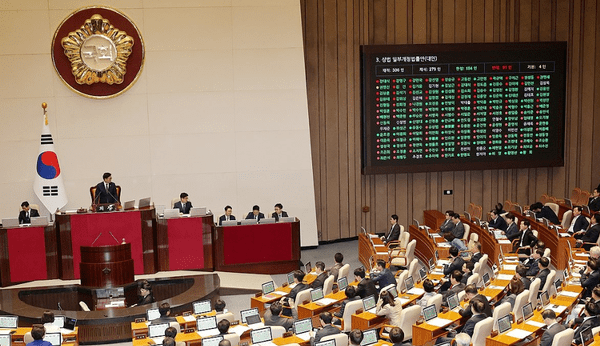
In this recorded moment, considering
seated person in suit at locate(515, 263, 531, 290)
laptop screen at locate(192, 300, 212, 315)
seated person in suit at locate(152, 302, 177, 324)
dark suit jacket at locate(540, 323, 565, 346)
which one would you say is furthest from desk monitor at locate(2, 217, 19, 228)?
dark suit jacket at locate(540, 323, 565, 346)

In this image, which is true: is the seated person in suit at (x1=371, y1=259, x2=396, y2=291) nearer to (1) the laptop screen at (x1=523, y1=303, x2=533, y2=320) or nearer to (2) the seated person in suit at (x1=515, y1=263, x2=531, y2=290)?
(2) the seated person in suit at (x1=515, y1=263, x2=531, y2=290)

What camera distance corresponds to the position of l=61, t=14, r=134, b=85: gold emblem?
48.0 feet

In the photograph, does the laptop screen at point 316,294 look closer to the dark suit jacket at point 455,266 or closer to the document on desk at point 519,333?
the dark suit jacket at point 455,266

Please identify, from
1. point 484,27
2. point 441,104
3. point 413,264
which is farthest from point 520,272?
point 484,27

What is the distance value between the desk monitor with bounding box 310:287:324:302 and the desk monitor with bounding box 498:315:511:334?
2978 mm

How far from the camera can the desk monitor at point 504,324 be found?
885cm

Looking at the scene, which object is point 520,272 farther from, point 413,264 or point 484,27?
point 484,27

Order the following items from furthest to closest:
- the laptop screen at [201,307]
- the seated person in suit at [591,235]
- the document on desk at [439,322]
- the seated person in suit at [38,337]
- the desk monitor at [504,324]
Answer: the seated person in suit at [591,235], the laptop screen at [201,307], the document on desk at [439,322], the desk monitor at [504,324], the seated person in suit at [38,337]

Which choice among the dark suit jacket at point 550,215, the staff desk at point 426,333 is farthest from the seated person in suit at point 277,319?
the dark suit jacket at point 550,215

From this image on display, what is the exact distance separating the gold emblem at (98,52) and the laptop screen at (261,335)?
7.67m

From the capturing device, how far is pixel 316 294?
432 inches

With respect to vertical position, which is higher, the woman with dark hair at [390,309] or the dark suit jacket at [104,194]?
the dark suit jacket at [104,194]

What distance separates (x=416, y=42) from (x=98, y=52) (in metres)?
7.05

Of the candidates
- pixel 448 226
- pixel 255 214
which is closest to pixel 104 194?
pixel 255 214
